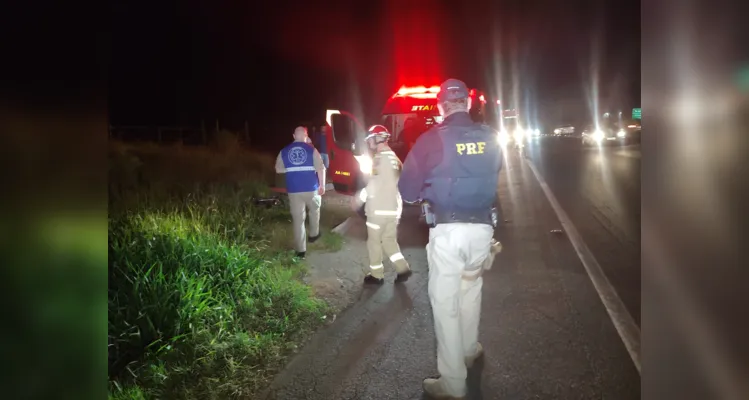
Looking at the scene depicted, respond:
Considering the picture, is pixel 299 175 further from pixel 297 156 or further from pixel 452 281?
pixel 452 281

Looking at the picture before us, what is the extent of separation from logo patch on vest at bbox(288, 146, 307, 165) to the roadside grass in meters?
1.19

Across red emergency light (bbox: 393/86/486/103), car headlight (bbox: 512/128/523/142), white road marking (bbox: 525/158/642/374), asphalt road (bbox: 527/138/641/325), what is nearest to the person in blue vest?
white road marking (bbox: 525/158/642/374)

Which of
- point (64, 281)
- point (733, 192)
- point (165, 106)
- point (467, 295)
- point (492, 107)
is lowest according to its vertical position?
point (467, 295)

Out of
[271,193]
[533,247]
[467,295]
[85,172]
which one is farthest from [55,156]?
[271,193]

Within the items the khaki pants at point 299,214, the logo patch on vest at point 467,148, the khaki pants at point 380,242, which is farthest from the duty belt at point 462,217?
the khaki pants at point 299,214

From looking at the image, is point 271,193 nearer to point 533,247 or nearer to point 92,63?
point 533,247

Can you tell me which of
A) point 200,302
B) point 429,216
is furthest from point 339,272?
point 429,216

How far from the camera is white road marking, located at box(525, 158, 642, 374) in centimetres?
461

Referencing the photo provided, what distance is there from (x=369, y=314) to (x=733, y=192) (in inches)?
127

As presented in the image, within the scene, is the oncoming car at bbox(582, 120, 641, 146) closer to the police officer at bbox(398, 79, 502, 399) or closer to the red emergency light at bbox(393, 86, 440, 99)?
the red emergency light at bbox(393, 86, 440, 99)

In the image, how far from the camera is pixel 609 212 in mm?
11320

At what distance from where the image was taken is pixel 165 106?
33.4 meters

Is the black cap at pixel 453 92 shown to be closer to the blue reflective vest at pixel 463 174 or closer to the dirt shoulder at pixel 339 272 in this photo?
the blue reflective vest at pixel 463 174

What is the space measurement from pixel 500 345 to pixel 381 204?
230 cm
